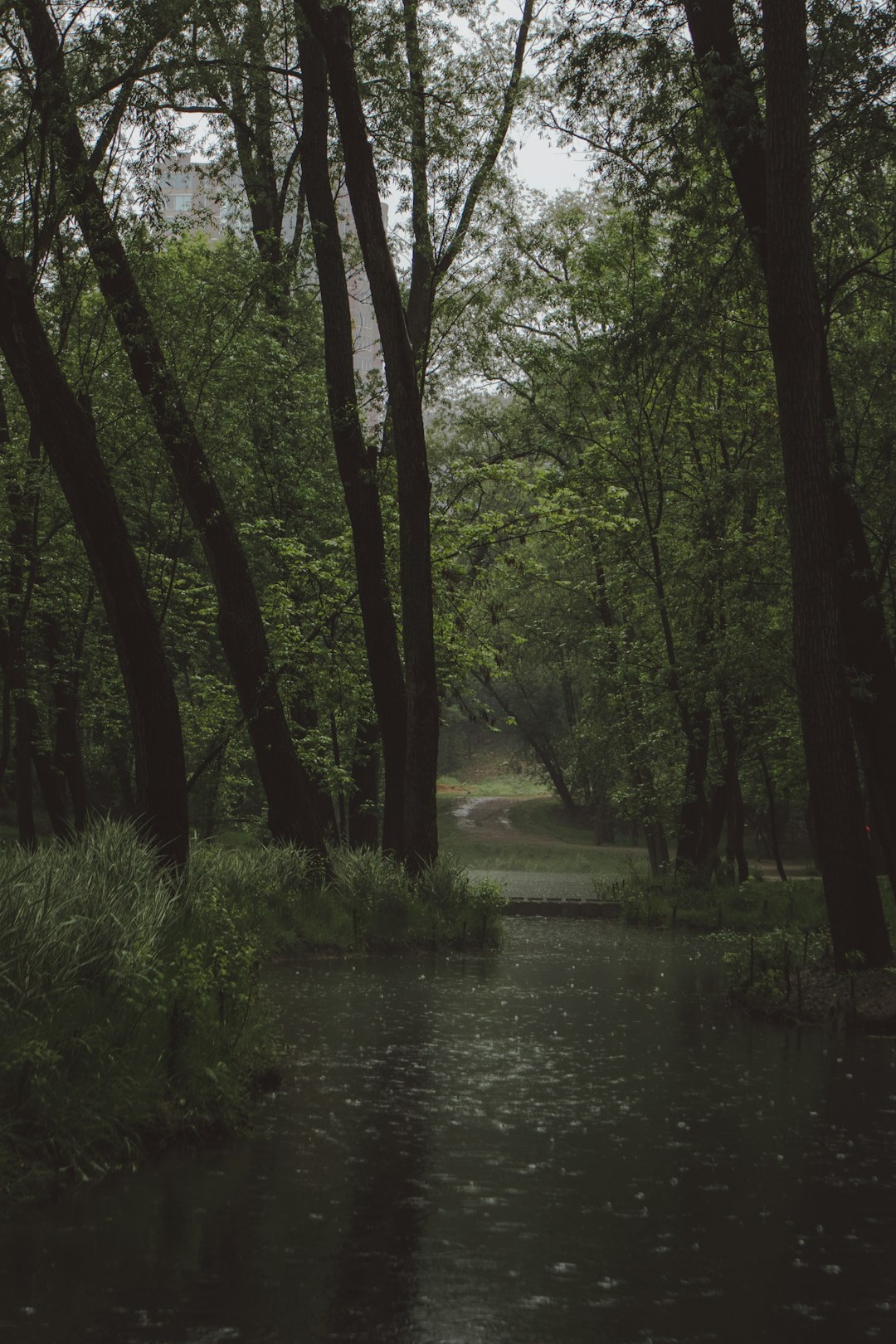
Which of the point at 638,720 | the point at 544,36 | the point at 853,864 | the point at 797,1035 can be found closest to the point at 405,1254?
the point at 797,1035

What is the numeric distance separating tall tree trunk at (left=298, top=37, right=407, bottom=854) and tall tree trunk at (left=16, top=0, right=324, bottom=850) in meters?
1.48

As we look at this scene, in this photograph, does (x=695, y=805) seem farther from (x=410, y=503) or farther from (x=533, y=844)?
(x=533, y=844)

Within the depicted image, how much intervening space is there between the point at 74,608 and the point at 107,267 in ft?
26.8

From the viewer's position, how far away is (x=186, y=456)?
49.1 ft

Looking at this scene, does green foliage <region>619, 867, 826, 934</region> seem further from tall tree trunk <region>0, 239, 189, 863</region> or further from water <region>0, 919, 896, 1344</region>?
tall tree trunk <region>0, 239, 189, 863</region>

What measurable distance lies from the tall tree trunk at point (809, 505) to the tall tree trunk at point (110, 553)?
538 centimetres

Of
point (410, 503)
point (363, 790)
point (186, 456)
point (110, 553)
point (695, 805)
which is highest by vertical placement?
point (186, 456)

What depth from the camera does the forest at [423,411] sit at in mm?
11320

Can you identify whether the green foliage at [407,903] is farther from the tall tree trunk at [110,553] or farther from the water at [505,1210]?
the water at [505,1210]

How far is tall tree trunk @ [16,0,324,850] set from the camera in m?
12.0

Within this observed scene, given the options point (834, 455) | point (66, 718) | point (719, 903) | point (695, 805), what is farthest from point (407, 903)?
point (695, 805)

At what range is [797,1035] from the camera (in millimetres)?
10609

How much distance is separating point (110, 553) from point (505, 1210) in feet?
21.8

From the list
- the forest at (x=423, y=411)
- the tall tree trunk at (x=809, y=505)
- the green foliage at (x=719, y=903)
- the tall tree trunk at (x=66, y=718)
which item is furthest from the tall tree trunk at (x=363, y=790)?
the tall tree trunk at (x=809, y=505)
